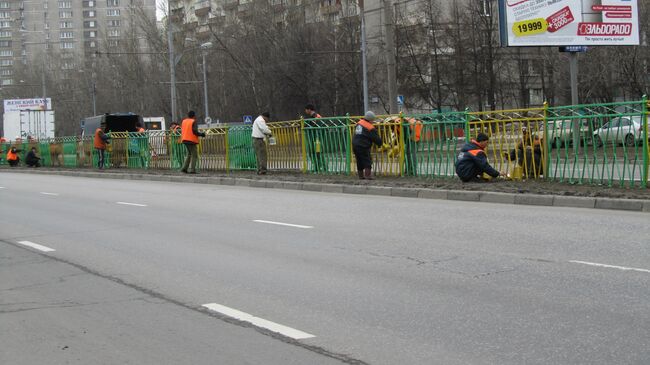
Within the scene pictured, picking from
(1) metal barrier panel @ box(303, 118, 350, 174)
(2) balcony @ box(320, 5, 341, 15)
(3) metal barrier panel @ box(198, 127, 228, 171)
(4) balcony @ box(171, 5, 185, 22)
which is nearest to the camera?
(1) metal barrier panel @ box(303, 118, 350, 174)

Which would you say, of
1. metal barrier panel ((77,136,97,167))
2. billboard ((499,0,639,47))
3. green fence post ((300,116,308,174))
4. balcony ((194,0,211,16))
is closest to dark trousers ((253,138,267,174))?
green fence post ((300,116,308,174))

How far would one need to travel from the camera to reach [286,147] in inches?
820

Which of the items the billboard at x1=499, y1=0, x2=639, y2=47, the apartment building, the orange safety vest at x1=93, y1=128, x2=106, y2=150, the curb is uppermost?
the apartment building

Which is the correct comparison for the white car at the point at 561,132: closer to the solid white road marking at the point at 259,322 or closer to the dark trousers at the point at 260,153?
the dark trousers at the point at 260,153

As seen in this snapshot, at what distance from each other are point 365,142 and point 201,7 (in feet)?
226

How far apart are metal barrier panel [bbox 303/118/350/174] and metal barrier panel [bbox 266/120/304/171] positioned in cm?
26

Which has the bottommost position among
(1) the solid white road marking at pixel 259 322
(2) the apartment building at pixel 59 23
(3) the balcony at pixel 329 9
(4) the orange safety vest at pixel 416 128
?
(1) the solid white road marking at pixel 259 322

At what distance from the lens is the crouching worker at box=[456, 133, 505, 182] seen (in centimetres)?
1519

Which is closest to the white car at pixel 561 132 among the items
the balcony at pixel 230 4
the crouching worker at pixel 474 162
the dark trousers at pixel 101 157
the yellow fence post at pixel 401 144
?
the crouching worker at pixel 474 162

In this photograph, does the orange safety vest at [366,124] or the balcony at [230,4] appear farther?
the balcony at [230,4]

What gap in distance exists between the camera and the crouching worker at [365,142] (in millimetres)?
17438

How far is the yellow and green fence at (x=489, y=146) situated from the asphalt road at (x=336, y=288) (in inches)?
83.7

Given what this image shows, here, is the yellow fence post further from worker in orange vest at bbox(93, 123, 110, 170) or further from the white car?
worker in orange vest at bbox(93, 123, 110, 170)

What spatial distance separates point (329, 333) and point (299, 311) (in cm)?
71
